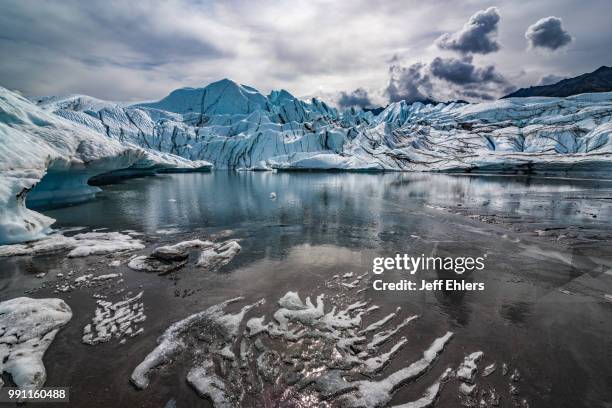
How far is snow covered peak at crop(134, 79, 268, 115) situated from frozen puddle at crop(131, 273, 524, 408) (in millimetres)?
111927

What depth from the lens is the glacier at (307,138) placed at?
60281 mm

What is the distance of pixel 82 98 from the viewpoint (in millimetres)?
85438

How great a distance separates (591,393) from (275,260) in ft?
29.2

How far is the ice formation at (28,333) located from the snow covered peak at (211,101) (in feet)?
361

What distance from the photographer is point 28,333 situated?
640 centimetres

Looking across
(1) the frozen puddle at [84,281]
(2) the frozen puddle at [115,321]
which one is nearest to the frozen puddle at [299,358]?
(2) the frozen puddle at [115,321]

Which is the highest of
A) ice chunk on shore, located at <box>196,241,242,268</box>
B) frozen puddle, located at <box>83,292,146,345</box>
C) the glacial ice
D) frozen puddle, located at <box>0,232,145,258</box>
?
the glacial ice

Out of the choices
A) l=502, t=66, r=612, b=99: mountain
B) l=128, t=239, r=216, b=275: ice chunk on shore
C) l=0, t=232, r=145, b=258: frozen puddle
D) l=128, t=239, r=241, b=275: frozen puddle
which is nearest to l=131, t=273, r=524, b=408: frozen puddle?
l=128, t=239, r=241, b=275: frozen puddle

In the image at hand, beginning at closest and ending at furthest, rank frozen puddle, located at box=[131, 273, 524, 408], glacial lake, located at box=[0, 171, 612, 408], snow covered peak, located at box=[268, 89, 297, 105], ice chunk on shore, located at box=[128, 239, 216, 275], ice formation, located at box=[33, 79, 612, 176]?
frozen puddle, located at box=[131, 273, 524, 408] → glacial lake, located at box=[0, 171, 612, 408] → ice chunk on shore, located at box=[128, 239, 216, 275] → ice formation, located at box=[33, 79, 612, 176] → snow covered peak, located at box=[268, 89, 297, 105]

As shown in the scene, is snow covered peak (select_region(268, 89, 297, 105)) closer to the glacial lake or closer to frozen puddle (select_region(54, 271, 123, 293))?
the glacial lake

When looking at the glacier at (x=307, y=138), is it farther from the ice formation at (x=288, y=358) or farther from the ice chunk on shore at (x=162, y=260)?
the ice formation at (x=288, y=358)

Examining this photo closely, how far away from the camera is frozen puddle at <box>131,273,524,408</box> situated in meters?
5.00

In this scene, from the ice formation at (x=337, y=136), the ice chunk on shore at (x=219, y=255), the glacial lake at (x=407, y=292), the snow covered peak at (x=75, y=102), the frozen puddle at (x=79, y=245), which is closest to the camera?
the glacial lake at (x=407, y=292)

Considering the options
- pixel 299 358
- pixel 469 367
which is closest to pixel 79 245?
pixel 299 358
